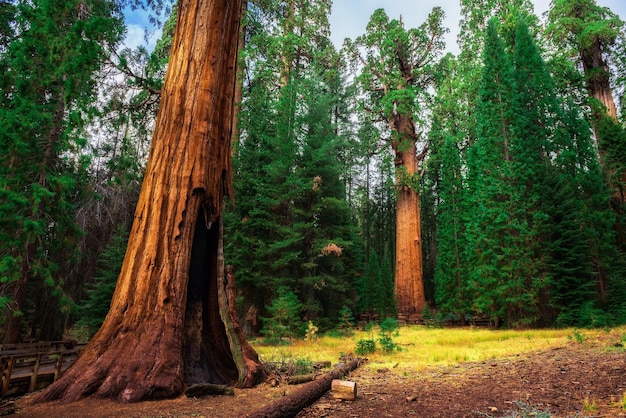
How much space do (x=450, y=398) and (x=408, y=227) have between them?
1663 cm

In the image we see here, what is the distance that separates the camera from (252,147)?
14.6 metres

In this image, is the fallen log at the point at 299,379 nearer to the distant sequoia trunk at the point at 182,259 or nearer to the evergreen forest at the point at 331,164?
the distant sequoia trunk at the point at 182,259

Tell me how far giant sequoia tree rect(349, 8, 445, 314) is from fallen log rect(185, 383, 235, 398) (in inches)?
651

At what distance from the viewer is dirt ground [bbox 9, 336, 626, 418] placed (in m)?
3.72

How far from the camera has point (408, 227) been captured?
20531mm

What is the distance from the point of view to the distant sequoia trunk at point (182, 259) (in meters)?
4.48

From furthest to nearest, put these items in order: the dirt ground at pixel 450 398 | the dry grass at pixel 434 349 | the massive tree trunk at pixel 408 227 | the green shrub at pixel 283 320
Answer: the massive tree trunk at pixel 408 227, the green shrub at pixel 283 320, the dry grass at pixel 434 349, the dirt ground at pixel 450 398

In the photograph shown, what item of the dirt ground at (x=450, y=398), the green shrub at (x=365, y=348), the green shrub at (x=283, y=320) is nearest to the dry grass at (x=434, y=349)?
the green shrub at (x=365, y=348)

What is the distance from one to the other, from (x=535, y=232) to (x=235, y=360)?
39.7ft

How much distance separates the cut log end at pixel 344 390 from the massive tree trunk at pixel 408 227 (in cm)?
1615

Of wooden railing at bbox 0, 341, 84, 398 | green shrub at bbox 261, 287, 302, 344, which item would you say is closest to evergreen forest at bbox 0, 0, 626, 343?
green shrub at bbox 261, 287, 302, 344

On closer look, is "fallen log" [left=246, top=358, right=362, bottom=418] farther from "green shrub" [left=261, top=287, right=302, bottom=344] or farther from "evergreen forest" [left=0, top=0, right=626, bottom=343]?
"green shrub" [left=261, top=287, right=302, bottom=344]

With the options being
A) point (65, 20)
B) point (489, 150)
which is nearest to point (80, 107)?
point (65, 20)

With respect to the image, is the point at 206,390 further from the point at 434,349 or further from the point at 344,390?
the point at 434,349
